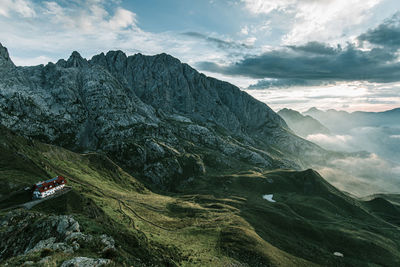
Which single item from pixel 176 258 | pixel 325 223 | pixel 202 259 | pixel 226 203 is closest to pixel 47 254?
pixel 176 258

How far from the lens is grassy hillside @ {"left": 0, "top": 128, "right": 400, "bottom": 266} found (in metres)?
55.4

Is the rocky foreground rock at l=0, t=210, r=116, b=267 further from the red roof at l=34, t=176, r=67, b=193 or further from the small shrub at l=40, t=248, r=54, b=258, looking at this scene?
the red roof at l=34, t=176, r=67, b=193

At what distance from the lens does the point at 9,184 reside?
232 feet

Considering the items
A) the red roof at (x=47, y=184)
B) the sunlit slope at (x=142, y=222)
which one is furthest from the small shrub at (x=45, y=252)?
the red roof at (x=47, y=184)

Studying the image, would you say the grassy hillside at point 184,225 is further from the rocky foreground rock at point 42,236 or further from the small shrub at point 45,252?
the rocky foreground rock at point 42,236

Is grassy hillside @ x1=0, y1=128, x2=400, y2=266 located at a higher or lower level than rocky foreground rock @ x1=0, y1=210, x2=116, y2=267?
lower

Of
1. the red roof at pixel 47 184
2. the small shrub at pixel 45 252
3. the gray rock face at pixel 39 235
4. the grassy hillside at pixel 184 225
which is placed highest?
the small shrub at pixel 45 252

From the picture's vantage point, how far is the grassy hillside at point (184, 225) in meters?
55.4

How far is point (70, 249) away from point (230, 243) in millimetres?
60151

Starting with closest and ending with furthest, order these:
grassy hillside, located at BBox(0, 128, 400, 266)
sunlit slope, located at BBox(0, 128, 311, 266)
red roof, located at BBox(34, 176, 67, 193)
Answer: sunlit slope, located at BBox(0, 128, 311, 266), grassy hillside, located at BBox(0, 128, 400, 266), red roof, located at BBox(34, 176, 67, 193)

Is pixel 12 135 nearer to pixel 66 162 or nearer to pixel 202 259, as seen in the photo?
pixel 66 162

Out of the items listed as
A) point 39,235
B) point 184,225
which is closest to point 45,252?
point 39,235

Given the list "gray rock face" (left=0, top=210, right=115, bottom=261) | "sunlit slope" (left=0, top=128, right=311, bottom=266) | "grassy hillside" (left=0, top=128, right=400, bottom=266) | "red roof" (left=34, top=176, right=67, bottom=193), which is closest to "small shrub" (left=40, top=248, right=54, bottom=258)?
"grassy hillside" (left=0, top=128, right=400, bottom=266)

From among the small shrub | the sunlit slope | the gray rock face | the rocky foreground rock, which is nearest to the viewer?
the small shrub
